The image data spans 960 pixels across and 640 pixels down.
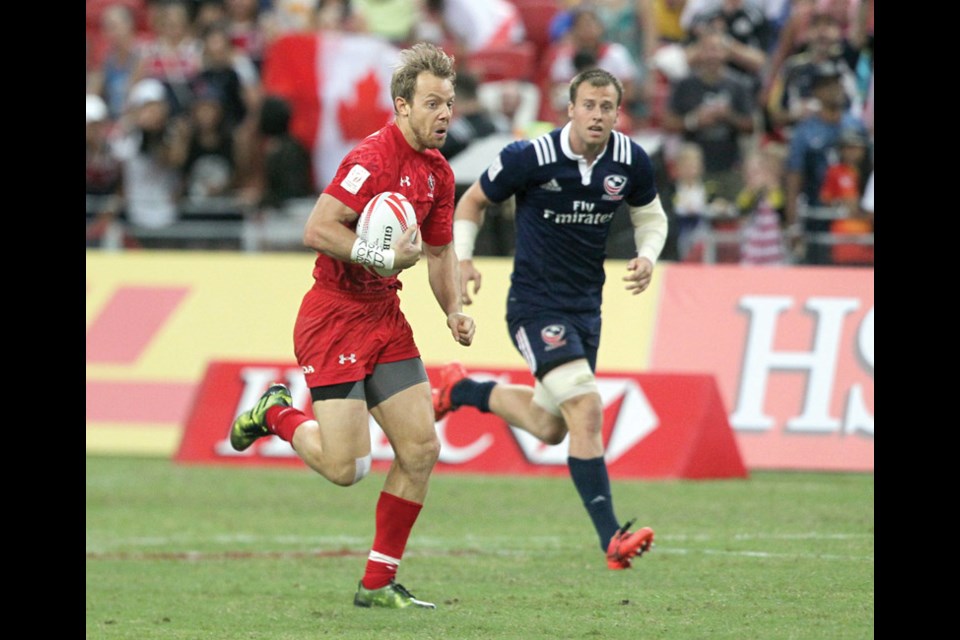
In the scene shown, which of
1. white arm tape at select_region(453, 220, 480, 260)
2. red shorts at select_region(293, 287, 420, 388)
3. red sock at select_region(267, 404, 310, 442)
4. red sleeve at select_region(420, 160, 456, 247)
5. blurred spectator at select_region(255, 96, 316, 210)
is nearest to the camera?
red shorts at select_region(293, 287, 420, 388)

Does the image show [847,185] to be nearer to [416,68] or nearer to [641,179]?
[641,179]

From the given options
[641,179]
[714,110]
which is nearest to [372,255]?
[641,179]

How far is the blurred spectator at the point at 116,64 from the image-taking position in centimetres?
2184

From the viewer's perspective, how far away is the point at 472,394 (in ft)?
36.5

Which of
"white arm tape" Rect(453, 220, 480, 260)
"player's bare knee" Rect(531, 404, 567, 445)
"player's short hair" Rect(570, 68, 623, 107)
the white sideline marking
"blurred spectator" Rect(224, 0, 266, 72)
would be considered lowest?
the white sideline marking

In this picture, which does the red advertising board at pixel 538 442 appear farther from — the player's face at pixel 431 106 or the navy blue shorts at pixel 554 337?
the player's face at pixel 431 106

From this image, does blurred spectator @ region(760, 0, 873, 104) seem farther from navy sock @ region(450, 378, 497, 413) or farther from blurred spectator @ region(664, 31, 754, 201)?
navy sock @ region(450, 378, 497, 413)

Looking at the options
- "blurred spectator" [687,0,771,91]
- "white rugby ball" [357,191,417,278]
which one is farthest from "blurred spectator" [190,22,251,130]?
"white rugby ball" [357,191,417,278]

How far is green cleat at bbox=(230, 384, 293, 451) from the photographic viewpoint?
29.7ft

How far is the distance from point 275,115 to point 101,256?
3112 millimetres

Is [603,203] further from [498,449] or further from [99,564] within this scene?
[498,449]

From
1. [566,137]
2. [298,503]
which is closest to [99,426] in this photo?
[298,503]

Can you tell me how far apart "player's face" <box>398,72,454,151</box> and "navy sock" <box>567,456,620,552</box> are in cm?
250
